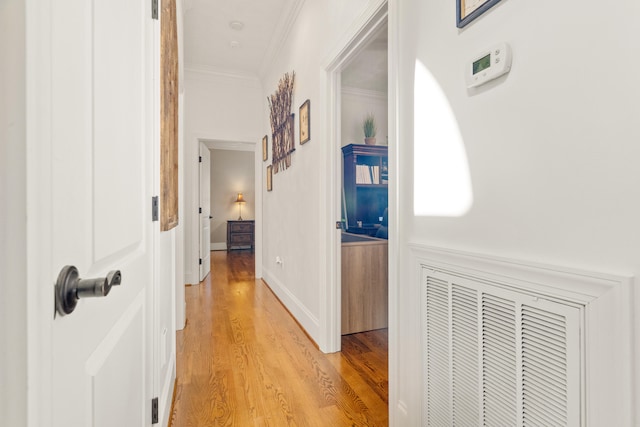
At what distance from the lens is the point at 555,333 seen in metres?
0.80

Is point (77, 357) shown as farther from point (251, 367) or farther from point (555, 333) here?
point (251, 367)

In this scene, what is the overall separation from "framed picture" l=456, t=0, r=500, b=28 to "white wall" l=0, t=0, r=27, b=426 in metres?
1.13

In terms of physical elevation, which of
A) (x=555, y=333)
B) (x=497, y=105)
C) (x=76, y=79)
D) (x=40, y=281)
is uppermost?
(x=497, y=105)

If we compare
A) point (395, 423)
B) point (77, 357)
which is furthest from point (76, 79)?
point (395, 423)

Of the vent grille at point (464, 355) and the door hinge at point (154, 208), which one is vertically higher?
the door hinge at point (154, 208)

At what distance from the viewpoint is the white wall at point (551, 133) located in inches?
27.5

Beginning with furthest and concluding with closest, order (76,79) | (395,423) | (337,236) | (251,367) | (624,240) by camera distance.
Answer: (337,236), (251,367), (395,423), (624,240), (76,79)

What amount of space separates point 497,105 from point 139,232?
45.4 inches

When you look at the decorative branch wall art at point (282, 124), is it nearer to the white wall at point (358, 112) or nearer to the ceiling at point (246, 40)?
the ceiling at point (246, 40)

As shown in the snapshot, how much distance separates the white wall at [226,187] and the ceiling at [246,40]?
12.1ft

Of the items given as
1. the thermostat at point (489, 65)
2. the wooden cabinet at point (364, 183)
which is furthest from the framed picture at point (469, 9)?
the wooden cabinet at point (364, 183)

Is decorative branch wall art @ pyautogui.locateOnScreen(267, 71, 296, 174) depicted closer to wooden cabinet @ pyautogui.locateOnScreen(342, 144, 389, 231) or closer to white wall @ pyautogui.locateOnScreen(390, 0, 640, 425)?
wooden cabinet @ pyautogui.locateOnScreen(342, 144, 389, 231)

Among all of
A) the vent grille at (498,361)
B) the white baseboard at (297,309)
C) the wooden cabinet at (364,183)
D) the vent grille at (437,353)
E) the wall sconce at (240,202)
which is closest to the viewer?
the vent grille at (498,361)

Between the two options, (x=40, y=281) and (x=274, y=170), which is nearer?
(x=40, y=281)
